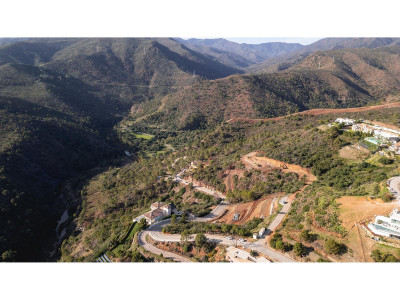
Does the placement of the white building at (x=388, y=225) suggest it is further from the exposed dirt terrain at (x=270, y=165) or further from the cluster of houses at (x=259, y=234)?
the exposed dirt terrain at (x=270, y=165)

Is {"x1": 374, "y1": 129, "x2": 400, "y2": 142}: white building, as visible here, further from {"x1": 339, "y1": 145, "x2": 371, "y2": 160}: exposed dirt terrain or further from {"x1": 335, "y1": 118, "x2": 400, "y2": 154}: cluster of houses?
{"x1": 339, "y1": 145, "x2": 371, "y2": 160}: exposed dirt terrain

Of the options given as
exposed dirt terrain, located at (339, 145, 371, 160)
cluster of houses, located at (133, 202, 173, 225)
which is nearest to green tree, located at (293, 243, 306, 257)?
cluster of houses, located at (133, 202, 173, 225)

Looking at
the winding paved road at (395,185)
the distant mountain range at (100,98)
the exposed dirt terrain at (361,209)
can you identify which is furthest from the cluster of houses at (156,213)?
the winding paved road at (395,185)

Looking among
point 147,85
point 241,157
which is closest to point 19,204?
point 241,157

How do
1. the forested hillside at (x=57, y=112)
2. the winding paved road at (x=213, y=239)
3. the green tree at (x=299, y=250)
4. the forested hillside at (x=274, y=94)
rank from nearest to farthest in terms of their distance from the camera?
the green tree at (x=299, y=250) < the winding paved road at (x=213, y=239) < the forested hillside at (x=57, y=112) < the forested hillside at (x=274, y=94)

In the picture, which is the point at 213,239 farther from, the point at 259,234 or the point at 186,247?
the point at 259,234

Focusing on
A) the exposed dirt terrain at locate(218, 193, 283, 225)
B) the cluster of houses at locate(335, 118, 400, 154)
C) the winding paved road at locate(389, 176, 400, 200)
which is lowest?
the exposed dirt terrain at locate(218, 193, 283, 225)
